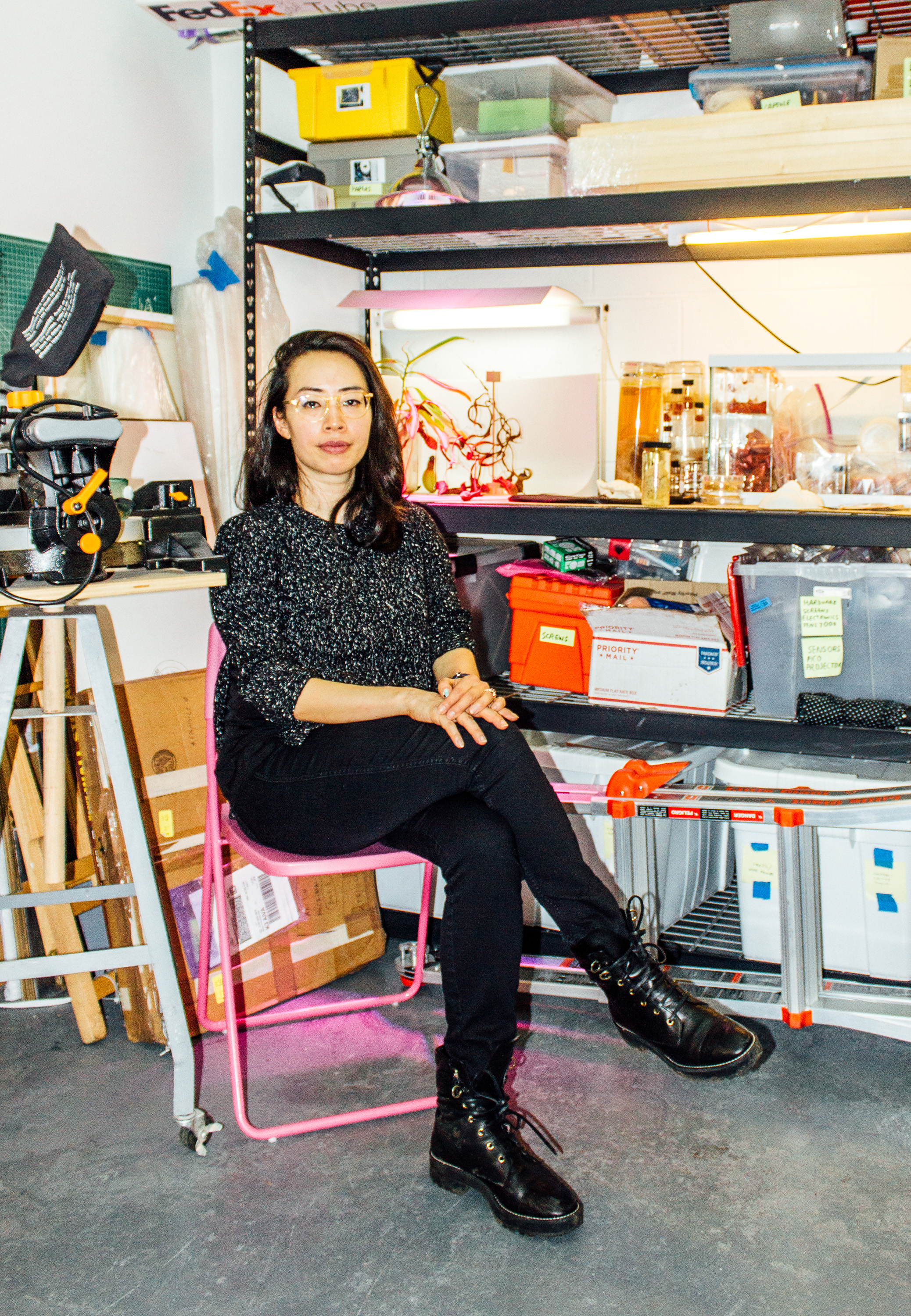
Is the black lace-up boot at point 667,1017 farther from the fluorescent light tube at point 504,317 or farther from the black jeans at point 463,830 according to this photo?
the fluorescent light tube at point 504,317

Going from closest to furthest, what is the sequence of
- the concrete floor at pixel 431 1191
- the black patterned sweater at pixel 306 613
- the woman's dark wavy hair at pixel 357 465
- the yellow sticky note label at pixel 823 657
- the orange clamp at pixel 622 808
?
the concrete floor at pixel 431 1191 < the black patterned sweater at pixel 306 613 < the woman's dark wavy hair at pixel 357 465 < the orange clamp at pixel 622 808 < the yellow sticky note label at pixel 823 657

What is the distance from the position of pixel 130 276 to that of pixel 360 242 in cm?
56

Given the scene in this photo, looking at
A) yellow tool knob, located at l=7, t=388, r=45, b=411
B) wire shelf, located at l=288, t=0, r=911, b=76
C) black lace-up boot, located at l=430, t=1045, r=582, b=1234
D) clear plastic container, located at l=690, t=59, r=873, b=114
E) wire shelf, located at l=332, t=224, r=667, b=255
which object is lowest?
black lace-up boot, located at l=430, t=1045, r=582, b=1234

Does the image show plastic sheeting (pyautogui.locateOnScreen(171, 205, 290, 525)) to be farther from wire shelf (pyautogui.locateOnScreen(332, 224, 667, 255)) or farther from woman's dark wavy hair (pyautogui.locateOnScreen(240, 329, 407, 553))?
woman's dark wavy hair (pyautogui.locateOnScreen(240, 329, 407, 553))

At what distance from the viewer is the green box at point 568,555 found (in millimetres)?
2564

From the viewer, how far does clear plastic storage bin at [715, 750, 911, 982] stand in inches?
86.4

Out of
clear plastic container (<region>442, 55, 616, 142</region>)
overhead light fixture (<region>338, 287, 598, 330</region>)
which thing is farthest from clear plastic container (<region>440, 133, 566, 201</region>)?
overhead light fixture (<region>338, 287, 598, 330</region>)

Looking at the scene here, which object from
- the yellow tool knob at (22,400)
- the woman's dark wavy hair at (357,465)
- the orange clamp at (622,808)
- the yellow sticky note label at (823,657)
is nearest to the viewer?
the yellow tool knob at (22,400)

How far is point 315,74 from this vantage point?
2455 mm

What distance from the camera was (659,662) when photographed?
2.32m

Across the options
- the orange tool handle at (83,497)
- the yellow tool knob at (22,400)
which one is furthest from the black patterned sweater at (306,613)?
the yellow tool knob at (22,400)

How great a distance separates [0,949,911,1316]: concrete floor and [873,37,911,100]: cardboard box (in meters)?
1.85

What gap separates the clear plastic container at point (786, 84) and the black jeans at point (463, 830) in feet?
4.35

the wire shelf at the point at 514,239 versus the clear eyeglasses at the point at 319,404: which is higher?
the wire shelf at the point at 514,239
